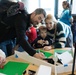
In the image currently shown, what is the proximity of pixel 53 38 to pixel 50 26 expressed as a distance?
0.52ft

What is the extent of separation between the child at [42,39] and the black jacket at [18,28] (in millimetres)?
306

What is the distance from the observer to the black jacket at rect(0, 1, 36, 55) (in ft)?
4.72

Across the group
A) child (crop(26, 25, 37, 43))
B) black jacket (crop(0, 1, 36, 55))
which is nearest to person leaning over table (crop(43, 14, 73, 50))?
child (crop(26, 25, 37, 43))

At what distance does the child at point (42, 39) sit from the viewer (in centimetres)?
190

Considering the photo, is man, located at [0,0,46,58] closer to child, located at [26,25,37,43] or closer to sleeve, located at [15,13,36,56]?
sleeve, located at [15,13,36,56]

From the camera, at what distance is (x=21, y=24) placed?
145 cm

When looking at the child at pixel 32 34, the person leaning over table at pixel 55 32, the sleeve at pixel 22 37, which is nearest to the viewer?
the sleeve at pixel 22 37

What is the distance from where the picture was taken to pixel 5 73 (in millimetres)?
1247

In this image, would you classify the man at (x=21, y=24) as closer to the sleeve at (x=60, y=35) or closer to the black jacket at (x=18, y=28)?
the black jacket at (x=18, y=28)

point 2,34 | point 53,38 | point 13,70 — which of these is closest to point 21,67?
point 13,70

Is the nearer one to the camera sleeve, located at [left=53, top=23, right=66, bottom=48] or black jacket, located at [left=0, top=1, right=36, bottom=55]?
black jacket, located at [left=0, top=1, right=36, bottom=55]

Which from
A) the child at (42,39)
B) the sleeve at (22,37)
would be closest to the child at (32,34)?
the child at (42,39)

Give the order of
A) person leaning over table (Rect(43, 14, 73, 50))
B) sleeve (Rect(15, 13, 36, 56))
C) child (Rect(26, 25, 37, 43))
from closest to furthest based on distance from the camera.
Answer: sleeve (Rect(15, 13, 36, 56)) < person leaning over table (Rect(43, 14, 73, 50)) < child (Rect(26, 25, 37, 43))

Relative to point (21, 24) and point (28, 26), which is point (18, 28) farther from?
point (28, 26)
